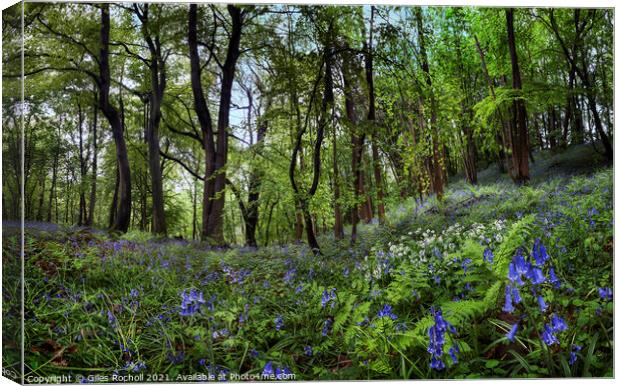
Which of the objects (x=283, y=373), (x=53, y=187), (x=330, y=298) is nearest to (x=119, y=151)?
(x=53, y=187)

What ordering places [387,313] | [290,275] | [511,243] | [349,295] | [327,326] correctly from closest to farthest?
[511,243] < [387,313] < [327,326] < [349,295] < [290,275]

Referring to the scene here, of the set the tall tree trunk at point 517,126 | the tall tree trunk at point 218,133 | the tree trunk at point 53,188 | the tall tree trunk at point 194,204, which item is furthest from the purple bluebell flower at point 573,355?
the tree trunk at point 53,188

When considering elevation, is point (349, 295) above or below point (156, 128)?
below

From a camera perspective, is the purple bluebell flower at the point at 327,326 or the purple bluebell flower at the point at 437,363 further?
the purple bluebell flower at the point at 327,326

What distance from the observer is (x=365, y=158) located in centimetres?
368

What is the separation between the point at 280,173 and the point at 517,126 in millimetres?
1952

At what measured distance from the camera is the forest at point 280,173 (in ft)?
10.4

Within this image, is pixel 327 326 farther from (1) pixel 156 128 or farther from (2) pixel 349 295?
(1) pixel 156 128

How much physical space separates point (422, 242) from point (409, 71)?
55.1 inches

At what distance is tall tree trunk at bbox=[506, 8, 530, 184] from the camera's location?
360cm

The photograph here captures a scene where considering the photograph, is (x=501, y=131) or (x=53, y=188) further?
(x=501, y=131)

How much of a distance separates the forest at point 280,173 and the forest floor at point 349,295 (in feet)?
0.05

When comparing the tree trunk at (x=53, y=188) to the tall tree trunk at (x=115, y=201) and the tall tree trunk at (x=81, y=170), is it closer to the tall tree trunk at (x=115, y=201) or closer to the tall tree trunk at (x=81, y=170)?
the tall tree trunk at (x=81, y=170)

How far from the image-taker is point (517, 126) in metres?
3.69
